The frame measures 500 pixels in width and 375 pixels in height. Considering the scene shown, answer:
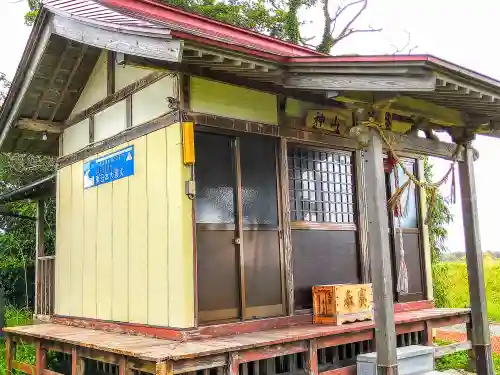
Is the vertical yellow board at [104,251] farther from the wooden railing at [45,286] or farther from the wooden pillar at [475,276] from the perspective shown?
the wooden pillar at [475,276]

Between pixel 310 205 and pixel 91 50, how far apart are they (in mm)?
3489

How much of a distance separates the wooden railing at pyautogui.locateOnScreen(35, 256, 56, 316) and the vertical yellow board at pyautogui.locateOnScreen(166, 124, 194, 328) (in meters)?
3.49

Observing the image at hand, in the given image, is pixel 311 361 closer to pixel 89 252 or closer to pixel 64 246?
pixel 89 252

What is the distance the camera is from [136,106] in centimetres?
617

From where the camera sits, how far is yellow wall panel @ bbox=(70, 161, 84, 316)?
7113 mm

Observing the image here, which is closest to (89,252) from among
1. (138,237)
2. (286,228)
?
(138,237)

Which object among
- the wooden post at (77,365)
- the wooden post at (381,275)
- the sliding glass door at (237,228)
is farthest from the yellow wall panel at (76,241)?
the wooden post at (381,275)

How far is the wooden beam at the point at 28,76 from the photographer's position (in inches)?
257

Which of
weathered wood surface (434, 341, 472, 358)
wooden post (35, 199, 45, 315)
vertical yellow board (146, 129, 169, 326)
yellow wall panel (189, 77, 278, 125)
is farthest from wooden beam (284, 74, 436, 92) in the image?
wooden post (35, 199, 45, 315)

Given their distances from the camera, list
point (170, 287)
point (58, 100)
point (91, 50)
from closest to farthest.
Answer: point (170, 287) < point (91, 50) < point (58, 100)

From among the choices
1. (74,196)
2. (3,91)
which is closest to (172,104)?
(74,196)

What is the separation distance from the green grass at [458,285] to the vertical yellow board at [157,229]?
8.45 m

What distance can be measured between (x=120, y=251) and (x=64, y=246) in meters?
1.82

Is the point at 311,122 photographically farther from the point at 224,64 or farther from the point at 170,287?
the point at 170,287
